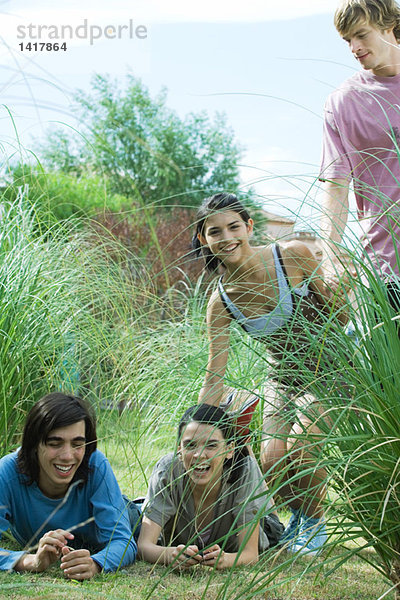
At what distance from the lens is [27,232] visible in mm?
3273

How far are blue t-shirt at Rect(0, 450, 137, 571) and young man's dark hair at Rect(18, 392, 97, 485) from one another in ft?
0.14

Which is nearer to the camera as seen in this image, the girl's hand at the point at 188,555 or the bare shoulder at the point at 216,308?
the girl's hand at the point at 188,555

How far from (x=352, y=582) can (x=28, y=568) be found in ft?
3.44

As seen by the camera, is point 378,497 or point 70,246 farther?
point 70,246

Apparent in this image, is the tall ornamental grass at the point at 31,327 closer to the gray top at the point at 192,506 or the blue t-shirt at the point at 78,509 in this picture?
the blue t-shirt at the point at 78,509

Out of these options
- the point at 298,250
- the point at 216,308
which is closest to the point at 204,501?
the point at 216,308

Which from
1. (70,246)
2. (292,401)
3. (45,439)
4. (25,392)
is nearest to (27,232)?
(70,246)

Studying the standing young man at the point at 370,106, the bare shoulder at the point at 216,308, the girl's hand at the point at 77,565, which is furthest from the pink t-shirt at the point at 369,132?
the girl's hand at the point at 77,565

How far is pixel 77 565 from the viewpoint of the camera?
2268 mm

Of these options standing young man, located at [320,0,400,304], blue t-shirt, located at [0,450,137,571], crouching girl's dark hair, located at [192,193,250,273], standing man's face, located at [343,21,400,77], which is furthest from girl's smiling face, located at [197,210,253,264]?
blue t-shirt, located at [0,450,137,571]

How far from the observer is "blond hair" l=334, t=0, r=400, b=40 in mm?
2354

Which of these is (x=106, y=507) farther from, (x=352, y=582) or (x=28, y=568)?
(x=352, y=582)

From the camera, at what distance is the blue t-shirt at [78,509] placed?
8.36 ft

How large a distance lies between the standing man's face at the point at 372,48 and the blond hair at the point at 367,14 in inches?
0.6
